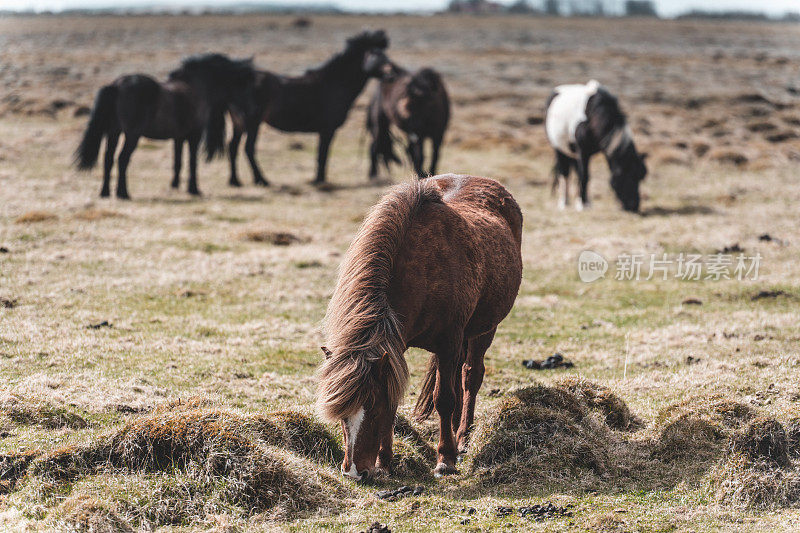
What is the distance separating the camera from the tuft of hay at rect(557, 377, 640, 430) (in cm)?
653

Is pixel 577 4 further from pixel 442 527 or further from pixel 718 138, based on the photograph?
pixel 442 527

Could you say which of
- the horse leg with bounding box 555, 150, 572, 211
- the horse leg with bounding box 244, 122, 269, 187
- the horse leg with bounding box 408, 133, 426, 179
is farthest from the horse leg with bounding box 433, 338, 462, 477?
the horse leg with bounding box 244, 122, 269, 187

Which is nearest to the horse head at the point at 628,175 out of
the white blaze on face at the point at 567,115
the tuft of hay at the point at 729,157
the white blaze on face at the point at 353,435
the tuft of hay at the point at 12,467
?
the white blaze on face at the point at 567,115

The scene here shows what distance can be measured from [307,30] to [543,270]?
2571 inches

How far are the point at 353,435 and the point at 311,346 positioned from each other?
12.5 ft

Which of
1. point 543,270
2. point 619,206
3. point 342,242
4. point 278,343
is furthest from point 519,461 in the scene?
point 619,206

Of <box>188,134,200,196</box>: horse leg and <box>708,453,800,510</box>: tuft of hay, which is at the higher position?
<box>188,134,200,196</box>: horse leg

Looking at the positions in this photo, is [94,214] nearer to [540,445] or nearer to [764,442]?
[540,445]

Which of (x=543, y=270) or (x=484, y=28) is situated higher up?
(x=484, y=28)


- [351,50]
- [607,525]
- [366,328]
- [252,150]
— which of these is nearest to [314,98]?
[351,50]

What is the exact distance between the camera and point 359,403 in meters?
4.88

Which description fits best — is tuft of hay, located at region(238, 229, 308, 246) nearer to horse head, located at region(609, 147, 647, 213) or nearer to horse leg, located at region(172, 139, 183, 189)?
horse leg, located at region(172, 139, 183, 189)

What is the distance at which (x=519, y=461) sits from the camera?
18.5ft

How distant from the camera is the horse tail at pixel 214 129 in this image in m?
18.0
